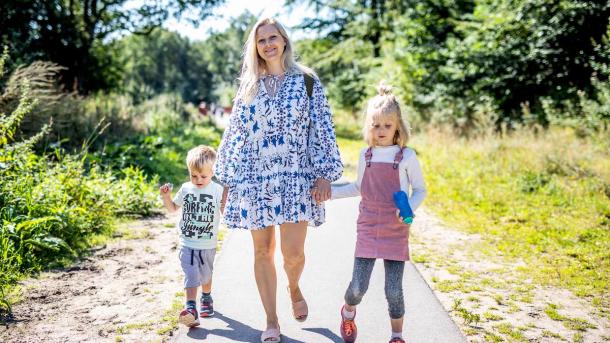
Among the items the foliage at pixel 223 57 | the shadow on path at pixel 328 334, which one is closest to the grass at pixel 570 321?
the shadow on path at pixel 328 334

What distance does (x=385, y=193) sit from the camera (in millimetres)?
3582

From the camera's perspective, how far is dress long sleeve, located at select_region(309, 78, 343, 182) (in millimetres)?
3756

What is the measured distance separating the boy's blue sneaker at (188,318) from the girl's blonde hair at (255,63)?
5.24ft

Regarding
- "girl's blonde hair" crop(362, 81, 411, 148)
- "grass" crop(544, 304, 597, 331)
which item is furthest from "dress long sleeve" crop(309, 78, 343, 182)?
"grass" crop(544, 304, 597, 331)

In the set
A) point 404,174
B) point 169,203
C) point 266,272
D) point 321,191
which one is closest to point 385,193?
point 404,174

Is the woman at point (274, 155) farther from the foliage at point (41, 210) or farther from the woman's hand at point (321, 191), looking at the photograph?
the foliage at point (41, 210)

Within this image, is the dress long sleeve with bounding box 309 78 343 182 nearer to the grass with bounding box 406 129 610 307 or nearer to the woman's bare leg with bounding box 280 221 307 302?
the woman's bare leg with bounding box 280 221 307 302

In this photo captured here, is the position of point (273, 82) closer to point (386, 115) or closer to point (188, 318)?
point (386, 115)

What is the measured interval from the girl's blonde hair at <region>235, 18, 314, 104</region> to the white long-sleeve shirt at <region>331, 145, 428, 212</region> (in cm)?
79

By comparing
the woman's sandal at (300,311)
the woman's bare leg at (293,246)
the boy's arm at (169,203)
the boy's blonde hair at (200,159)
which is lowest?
the woman's sandal at (300,311)

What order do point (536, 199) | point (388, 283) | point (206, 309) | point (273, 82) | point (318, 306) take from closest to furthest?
point (388, 283) < point (273, 82) < point (206, 309) < point (318, 306) < point (536, 199)

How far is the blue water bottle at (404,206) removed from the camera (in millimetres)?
3326

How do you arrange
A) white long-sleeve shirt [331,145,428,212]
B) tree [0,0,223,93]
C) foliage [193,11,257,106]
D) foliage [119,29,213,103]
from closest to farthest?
white long-sleeve shirt [331,145,428,212] → tree [0,0,223,93] → foliage [119,29,213,103] → foliage [193,11,257,106]

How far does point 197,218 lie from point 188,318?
0.74 m
